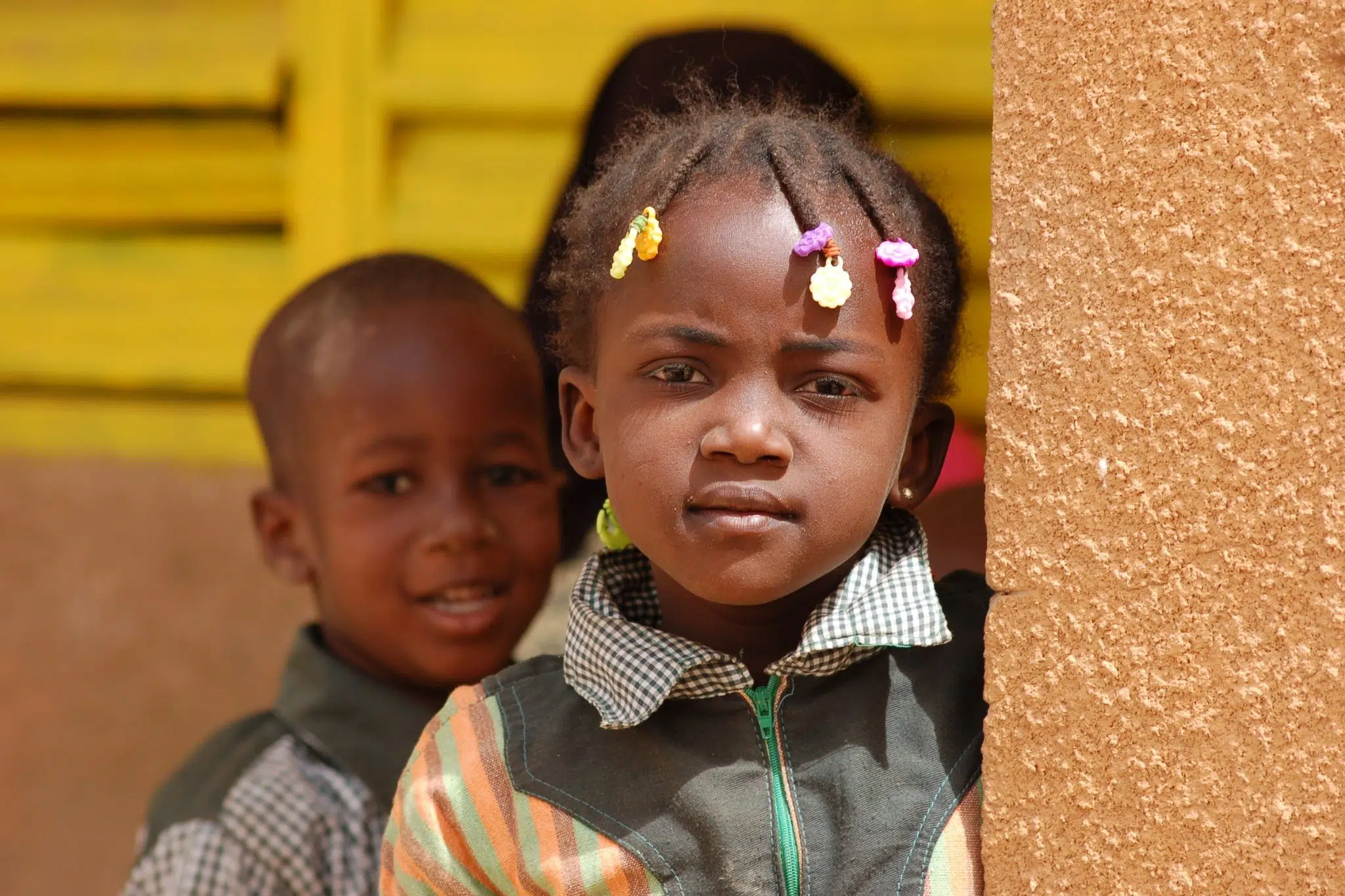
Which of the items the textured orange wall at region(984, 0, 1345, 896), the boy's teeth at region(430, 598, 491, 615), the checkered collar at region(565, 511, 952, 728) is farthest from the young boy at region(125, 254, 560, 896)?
the textured orange wall at region(984, 0, 1345, 896)

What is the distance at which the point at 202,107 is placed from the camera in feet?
12.6

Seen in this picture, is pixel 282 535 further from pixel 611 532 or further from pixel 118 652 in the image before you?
pixel 118 652

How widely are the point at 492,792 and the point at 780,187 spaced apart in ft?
2.19

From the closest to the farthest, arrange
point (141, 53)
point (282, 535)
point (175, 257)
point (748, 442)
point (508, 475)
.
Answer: point (748, 442), point (508, 475), point (282, 535), point (141, 53), point (175, 257)

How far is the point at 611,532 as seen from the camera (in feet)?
5.74

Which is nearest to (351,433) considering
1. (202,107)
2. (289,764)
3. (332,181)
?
(289,764)

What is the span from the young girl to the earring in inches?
5.1

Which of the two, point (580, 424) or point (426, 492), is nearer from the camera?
point (580, 424)

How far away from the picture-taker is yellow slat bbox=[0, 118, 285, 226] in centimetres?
383

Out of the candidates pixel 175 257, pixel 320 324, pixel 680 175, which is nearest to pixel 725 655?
pixel 680 175

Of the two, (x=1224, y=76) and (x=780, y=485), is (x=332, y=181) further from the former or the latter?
(x=1224, y=76)

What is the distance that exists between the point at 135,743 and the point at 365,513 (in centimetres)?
202

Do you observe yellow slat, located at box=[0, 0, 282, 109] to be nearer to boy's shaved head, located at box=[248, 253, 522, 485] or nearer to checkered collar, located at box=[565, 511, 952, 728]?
boy's shaved head, located at box=[248, 253, 522, 485]

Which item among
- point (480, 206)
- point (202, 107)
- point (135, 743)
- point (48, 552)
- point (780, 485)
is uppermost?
point (202, 107)
